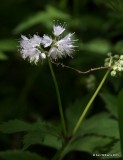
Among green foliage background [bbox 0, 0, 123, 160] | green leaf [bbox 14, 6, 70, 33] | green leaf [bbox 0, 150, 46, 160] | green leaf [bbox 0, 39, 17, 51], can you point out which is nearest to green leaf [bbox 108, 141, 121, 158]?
green foliage background [bbox 0, 0, 123, 160]

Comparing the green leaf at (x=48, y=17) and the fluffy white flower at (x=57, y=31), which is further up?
the green leaf at (x=48, y=17)

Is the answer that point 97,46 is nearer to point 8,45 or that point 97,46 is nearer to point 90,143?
point 8,45

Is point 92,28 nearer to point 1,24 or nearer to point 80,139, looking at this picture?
point 1,24

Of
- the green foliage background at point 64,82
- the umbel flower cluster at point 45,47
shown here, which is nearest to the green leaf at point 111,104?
the green foliage background at point 64,82

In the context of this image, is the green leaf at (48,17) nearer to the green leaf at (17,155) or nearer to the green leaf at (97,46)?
the green leaf at (97,46)

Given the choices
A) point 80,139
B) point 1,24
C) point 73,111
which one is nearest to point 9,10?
point 1,24

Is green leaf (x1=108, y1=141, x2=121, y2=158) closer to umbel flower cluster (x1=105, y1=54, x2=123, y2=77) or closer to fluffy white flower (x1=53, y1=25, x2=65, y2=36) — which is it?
umbel flower cluster (x1=105, y1=54, x2=123, y2=77)
